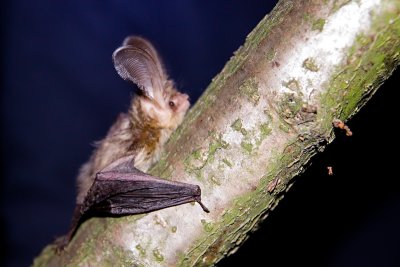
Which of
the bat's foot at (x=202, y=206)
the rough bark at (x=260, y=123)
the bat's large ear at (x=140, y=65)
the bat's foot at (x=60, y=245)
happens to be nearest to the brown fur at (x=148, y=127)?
the bat's large ear at (x=140, y=65)

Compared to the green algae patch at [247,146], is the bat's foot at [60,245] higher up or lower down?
higher up

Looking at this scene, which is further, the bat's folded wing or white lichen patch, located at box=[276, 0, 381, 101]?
the bat's folded wing

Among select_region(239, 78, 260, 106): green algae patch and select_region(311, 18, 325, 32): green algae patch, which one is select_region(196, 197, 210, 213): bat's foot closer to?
select_region(239, 78, 260, 106): green algae patch

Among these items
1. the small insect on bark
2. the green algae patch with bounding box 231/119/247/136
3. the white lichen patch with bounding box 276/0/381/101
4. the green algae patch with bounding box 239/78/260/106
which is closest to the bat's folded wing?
the small insect on bark

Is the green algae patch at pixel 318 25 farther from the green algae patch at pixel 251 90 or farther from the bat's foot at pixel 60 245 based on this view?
the bat's foot at pixel 60 245

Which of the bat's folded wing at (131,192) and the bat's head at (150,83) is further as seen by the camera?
the bat's head at (150,83)

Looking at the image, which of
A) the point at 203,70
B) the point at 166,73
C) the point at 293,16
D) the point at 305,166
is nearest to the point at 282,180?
the point at 305,166

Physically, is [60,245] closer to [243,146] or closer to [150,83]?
[150,83]

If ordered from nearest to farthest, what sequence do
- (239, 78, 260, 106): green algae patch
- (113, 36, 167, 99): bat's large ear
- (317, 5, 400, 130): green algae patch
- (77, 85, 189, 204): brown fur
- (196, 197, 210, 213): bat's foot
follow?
(317, 5, 400, 130): green algae patch → (239, 78, 260, 106): green algae patch → (196, 197, 210, 213): bat's foot → (113, 36, 167, 99): bat's large ear → (77, 85, 189, 204): brown fur

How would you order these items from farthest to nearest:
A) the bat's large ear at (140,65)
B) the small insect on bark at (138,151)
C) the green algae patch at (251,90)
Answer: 1. the bat's large ear at (140,65)
2. the small insect on bark at (138,151)
3. the green algae patch at (251,90)
